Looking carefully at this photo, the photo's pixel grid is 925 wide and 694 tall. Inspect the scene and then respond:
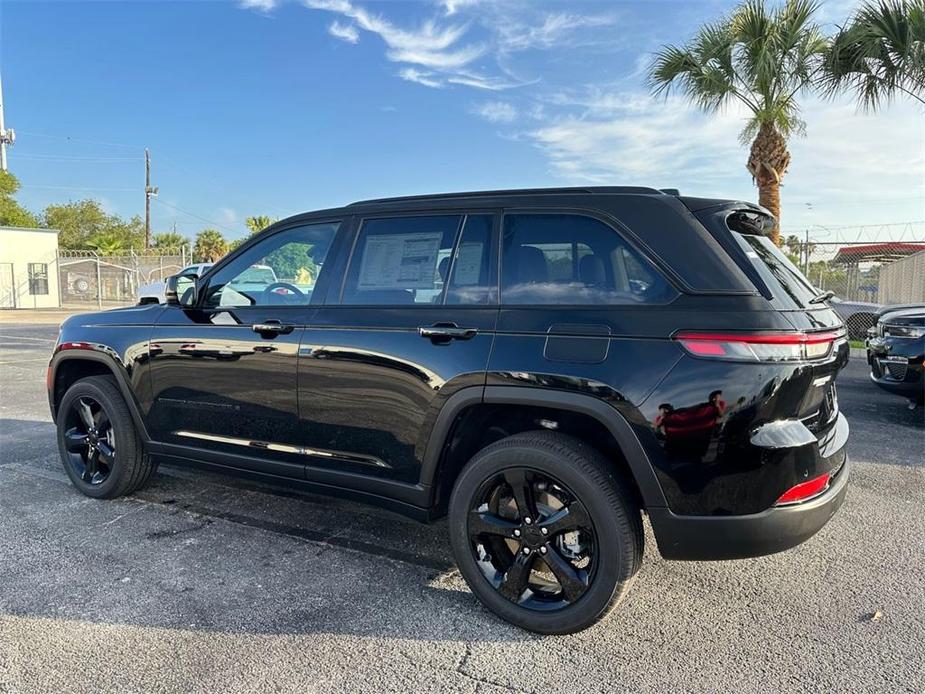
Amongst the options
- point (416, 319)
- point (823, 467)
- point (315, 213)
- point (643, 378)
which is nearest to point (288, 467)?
point (416, 319)

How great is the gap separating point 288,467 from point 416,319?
3.68ft

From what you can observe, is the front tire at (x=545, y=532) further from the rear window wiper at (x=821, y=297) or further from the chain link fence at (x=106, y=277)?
the chain link fence at (x=106, y=277)

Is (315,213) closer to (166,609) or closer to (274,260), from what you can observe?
(274,260)

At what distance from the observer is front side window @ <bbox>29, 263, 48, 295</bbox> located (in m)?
27.9

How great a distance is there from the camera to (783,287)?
2.71m

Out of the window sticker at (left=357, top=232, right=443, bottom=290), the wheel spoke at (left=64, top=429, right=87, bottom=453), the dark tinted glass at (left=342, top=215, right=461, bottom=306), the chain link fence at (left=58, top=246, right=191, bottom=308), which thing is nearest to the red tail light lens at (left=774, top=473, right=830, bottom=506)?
the dark tinted glass at (left=342, top=215, right=461, bottom=306)

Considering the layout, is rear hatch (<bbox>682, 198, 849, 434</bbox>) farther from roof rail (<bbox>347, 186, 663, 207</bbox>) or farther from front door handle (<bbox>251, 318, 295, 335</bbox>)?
front door handle (<bbox>251, 318, 295, 335</bbox>)

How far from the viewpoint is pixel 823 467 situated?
8.59ft

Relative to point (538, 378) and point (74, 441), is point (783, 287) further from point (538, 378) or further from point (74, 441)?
point (74, 441)

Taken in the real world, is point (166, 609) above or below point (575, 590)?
below

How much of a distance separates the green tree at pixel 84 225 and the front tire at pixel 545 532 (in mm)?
58937

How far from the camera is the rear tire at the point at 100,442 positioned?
4.15 m

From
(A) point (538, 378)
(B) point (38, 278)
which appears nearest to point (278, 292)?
(A) point (538, 378)

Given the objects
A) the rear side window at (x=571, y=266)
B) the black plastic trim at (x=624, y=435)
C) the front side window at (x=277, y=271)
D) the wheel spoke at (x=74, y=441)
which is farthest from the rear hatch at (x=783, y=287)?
the wheel spoke at (x=74, y=441)
